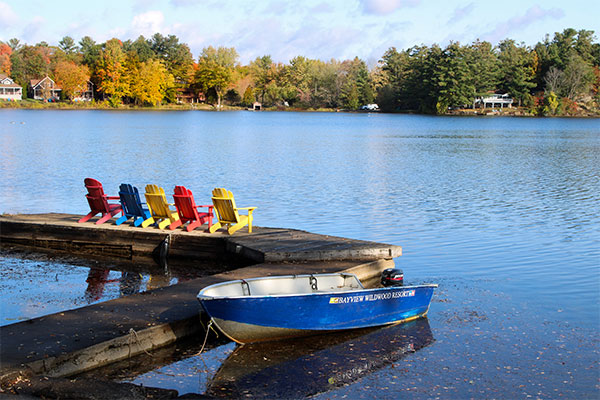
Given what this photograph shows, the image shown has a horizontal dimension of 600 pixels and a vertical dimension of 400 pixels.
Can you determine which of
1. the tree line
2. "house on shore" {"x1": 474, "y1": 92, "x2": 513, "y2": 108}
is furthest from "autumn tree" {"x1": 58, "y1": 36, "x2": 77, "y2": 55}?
"house on shore" {"x1": 474, "y1": 92, "x2": 513, "y2": 108}

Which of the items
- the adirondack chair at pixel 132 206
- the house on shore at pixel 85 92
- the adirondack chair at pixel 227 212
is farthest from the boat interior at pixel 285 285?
the house on shore at pixel 85 92

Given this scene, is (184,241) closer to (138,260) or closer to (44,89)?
(138,260)

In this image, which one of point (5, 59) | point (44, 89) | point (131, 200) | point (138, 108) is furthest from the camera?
point (5, 59)

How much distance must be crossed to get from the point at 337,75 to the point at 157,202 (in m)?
144

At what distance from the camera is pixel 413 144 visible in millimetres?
56406

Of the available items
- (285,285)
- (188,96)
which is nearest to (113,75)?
(188,96)

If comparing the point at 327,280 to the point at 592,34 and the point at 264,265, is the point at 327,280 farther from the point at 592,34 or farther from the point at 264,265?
the point at 592,34

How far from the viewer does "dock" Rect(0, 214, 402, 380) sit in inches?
299

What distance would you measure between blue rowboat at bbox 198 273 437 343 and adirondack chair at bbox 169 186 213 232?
479 cm

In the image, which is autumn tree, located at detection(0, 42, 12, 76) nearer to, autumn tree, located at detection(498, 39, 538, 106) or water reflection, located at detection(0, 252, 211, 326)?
autumn tree, located at detection(498, 39, 538, 106)

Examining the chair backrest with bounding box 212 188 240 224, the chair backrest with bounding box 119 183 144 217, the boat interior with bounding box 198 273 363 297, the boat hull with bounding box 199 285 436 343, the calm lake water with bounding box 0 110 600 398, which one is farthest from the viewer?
the chair backrest with bounding box 119 183 144 217

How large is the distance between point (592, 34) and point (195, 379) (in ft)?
464

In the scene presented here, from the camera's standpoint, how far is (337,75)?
155m

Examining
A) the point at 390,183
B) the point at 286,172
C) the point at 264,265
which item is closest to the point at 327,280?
the point at 264,265
